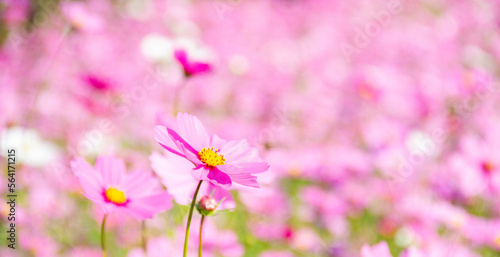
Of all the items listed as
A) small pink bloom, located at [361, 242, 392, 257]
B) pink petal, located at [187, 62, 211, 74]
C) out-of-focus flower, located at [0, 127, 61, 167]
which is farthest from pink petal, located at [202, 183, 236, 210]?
out-of-focus flower, located at [0, 127, 61, 167]

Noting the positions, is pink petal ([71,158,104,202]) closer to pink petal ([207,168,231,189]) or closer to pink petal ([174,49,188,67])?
pink petal ([207,168,231,189])

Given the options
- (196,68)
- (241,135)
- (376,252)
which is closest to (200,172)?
(376,252)

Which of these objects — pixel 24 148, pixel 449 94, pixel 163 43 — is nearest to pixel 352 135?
pixel 449 94

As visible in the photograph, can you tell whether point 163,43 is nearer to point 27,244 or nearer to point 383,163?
point 27,244

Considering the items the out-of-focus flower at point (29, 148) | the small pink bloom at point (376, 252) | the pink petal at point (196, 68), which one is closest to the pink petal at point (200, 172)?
the small pink bloom at point (376, 252)

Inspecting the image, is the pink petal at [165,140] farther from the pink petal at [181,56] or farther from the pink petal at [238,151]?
the pink petal at [181,56]

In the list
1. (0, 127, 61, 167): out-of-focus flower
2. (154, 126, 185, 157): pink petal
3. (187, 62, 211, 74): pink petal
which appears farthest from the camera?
(0, 127, 61, 167): out-of-focus flower

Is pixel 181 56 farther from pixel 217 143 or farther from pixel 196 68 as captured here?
pixel 217 143
